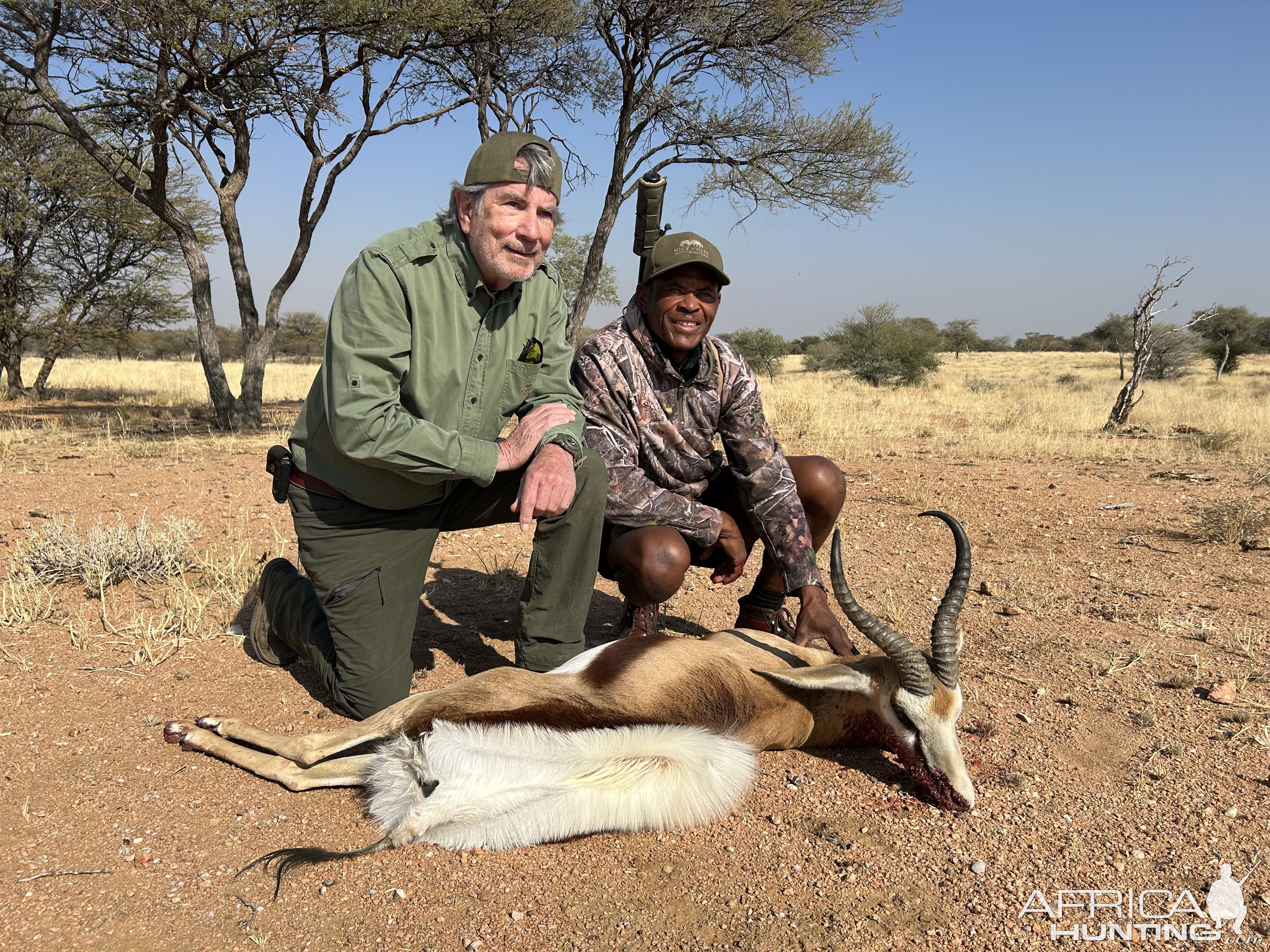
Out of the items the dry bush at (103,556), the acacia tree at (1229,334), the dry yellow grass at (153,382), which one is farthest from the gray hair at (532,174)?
the acacia tree at (1229,334)

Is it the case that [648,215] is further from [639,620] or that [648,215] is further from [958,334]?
[958,334]

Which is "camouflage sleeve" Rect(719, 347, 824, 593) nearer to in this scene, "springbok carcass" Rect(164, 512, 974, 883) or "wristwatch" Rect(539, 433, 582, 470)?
"springbok carcass" Rect(164, 512, 974, 883)

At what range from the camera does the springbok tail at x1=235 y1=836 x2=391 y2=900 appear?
219 centimetres

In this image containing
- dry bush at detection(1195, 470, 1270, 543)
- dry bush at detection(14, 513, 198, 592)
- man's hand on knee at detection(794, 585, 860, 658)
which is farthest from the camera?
dry bush at detection(1195, 470, 1270, 543)

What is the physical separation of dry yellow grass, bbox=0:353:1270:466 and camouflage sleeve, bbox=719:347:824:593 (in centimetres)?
528

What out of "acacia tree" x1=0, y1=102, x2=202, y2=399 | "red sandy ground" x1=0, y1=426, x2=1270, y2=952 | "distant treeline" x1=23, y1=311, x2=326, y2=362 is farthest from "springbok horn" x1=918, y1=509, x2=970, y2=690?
"distant treeline" x1=23, y1=311, x2=326, y2=362

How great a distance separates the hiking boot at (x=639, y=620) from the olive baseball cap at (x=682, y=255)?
1.45m

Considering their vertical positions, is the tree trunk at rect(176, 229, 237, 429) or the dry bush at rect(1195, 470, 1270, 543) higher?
the tree trunk at rect(176, 229, 237, 429)

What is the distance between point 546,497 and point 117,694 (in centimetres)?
188

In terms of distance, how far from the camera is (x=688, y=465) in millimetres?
3877

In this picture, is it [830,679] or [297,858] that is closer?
[297,858]

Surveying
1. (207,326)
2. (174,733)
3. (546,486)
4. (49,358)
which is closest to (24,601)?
(174,733)

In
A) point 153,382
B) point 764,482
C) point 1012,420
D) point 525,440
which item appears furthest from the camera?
point 153,382

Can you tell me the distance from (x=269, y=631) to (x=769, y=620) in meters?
2.26
